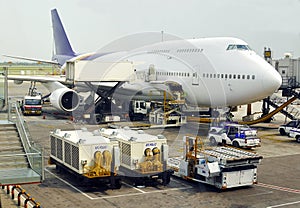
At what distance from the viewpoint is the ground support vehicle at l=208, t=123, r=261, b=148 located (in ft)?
74.4

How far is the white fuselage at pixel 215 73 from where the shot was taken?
24578 millimetres

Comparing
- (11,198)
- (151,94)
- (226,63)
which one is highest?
(226,63)

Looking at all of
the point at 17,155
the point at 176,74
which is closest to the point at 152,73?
the point at 176,74

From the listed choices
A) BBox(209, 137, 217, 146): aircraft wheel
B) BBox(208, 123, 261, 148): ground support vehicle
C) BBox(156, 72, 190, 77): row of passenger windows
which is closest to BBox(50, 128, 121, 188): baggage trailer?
BBox(208, 123, 261, 148): ground support vehicle

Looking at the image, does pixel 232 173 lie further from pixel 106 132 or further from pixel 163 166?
pixel 106 132

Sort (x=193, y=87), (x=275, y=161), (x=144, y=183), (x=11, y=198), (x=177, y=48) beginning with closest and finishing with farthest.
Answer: (x=11, y=198), (x=144, y=183), (x=275, y=161), (x=193, y=87), (x=177, y=48)

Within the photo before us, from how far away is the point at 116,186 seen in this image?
1557 cm

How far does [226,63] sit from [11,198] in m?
15.7

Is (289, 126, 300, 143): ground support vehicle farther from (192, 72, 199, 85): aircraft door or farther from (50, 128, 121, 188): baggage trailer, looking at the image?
(50, 128, 121, 188): baggage trailer

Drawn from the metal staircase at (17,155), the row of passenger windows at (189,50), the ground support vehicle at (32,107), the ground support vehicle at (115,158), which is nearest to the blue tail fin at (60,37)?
the ground support vehicle at (32,107)

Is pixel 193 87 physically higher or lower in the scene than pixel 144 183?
higher

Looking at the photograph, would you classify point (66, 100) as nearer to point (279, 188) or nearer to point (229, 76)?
point (229, 76)

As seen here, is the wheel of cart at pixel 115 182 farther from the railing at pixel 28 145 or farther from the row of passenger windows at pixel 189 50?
the row of passenger windows at pixel 189 50

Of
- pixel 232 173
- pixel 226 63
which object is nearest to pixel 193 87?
pixel 226 63
